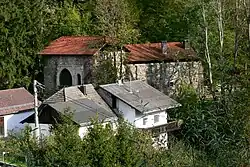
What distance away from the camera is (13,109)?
27141 millimetres

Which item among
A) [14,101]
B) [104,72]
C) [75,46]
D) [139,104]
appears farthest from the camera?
[75,46]

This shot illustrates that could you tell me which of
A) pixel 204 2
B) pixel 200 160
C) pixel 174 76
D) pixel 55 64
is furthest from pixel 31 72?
pixel 200 160

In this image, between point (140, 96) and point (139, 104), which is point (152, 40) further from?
point (139, 104)

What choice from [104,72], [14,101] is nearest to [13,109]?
[14,101]

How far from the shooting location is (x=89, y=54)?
30188mm

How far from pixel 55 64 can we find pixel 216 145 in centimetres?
2438

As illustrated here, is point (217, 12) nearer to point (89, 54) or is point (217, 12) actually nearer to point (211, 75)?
point (211, 75)

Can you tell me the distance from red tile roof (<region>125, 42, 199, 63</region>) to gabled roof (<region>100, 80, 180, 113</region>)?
3.83m

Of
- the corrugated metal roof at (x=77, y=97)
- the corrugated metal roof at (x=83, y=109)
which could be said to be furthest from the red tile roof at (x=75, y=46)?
the corrugated metal roof at (x=83, y=109)

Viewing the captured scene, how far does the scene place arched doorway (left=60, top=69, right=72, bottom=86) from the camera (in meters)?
32.2

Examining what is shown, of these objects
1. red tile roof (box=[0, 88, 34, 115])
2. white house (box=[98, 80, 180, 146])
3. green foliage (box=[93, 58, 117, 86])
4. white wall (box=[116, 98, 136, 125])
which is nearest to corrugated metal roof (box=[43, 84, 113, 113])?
white house (box=[98, 80, 180, 146])

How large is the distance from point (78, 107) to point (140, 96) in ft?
11.8

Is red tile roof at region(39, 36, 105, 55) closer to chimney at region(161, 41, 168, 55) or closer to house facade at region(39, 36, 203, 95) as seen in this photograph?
house facade at region(39, 36, 203, 95)

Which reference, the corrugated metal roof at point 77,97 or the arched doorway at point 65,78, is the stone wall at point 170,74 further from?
the corrugated metal roof at point 77,97
